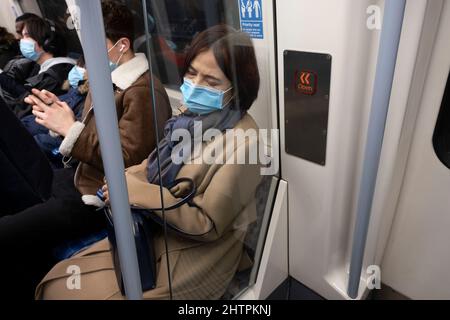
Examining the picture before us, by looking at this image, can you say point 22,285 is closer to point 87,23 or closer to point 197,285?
point 197,285

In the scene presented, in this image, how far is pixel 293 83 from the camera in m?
1.12

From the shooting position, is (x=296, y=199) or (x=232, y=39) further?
(x=296, y=199)

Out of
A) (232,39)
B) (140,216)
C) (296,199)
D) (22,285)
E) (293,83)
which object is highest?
(232,39)

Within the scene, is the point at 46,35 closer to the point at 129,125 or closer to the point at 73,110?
the point at 73,110

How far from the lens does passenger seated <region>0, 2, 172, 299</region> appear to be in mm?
1323

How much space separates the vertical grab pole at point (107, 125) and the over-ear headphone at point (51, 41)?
8.15ft

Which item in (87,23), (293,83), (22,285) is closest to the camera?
(87,23)

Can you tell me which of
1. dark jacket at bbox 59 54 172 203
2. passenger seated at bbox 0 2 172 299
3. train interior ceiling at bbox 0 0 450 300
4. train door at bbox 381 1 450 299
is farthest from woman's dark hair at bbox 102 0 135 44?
train door at bbox 381 1 450 299

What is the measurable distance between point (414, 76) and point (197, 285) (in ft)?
3.25

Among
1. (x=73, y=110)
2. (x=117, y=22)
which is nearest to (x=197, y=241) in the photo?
(x=117, y=22)

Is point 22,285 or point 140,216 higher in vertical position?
point 140,216

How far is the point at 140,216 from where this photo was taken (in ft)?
3.42
